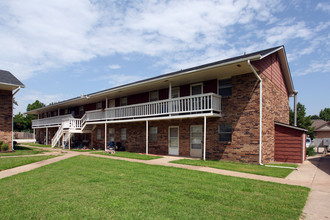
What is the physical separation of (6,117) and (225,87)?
617 inches

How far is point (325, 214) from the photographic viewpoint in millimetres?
4527

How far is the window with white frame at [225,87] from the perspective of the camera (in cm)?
1238

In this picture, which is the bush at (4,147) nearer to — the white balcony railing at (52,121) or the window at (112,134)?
the white balcony railing at (52,121)

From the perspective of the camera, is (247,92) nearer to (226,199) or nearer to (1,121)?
(226,199)

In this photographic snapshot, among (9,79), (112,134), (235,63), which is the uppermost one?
(9,79)

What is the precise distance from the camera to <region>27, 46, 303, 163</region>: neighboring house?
37.1 ft

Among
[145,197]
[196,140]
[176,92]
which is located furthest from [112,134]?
[145,197]

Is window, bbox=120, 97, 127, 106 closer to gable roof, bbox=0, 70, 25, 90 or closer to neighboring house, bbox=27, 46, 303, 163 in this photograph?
neighboring house, bbox=27, 46, 303, 163

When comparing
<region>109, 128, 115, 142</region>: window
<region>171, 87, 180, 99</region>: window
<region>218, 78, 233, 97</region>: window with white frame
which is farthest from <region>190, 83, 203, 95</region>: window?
<region>109, 128, 115, 142</region>: window

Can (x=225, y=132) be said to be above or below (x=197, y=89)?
below

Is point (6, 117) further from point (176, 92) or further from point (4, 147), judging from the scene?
point (176, 92)

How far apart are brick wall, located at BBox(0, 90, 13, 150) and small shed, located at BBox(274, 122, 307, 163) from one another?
59.6ft

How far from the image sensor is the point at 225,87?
12.5 m

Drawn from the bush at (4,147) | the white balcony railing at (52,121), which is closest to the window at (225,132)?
the bush at (4,147)
